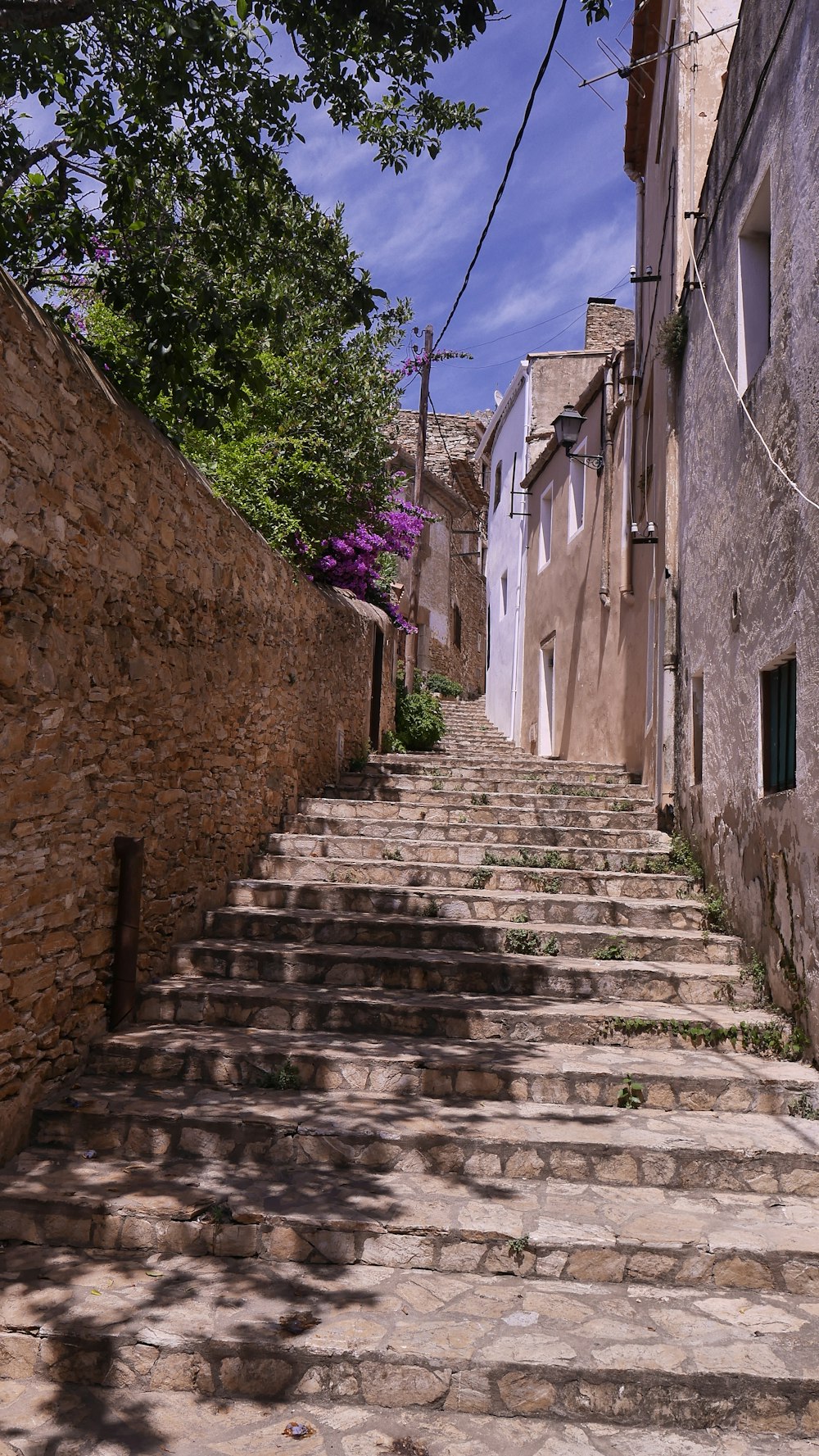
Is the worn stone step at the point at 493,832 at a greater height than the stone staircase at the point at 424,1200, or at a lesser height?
greater

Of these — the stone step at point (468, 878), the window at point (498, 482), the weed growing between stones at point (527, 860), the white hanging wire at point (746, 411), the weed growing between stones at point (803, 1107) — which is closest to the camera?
the weed growing between stones at point (803, 1107)

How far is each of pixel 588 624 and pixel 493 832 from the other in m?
5.81

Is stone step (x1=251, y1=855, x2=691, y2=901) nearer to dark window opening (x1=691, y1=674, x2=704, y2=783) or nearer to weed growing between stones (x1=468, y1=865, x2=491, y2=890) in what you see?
weed growing between stones (x1=468, y1=865, x2=491, y2=890)

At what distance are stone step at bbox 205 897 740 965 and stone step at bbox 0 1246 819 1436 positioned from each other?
2.87 m

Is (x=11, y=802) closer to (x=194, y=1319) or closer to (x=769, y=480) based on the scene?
(x=194, y=1319)

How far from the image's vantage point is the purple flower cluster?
1093 centimetres

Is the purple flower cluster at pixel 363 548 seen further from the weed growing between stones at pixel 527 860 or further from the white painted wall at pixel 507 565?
the white painted wall at pixel 507 565

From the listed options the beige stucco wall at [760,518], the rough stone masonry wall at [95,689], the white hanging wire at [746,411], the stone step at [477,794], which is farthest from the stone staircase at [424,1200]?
the white hanging wire at [746,411]

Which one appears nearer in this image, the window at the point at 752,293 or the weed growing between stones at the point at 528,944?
the window at the point at 752,293

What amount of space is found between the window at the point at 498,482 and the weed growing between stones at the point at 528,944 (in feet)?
54.1

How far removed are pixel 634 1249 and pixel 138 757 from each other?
3.24 m

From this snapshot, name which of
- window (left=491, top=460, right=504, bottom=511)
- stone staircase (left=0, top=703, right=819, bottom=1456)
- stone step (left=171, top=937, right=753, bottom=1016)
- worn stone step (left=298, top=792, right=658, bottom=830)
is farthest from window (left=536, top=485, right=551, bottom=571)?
stone step (left=171, top=937, right=753, bottom=1016)

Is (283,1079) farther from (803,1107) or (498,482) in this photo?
(498,482)

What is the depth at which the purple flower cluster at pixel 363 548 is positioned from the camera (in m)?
10.9
